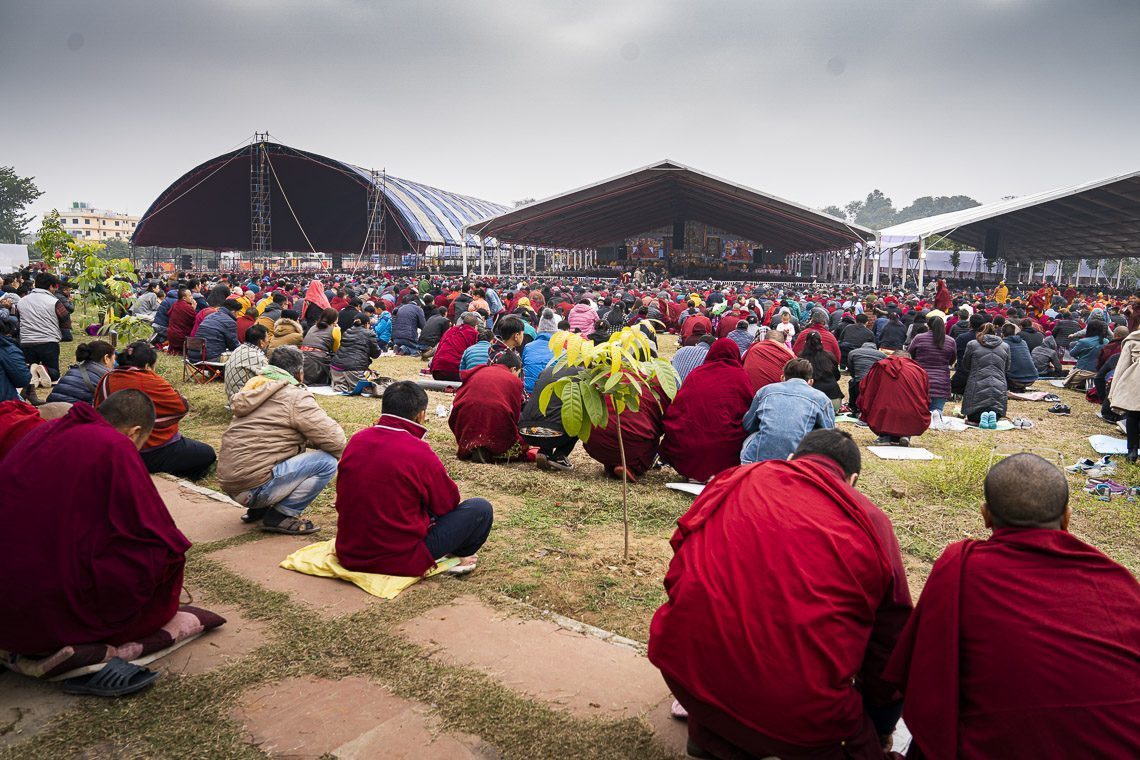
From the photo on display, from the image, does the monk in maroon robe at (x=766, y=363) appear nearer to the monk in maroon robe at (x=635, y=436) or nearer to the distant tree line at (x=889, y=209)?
the monk in maroon robe at (x=635, y=436)

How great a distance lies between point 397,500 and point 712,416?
266 centimetres

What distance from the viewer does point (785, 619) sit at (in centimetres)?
197

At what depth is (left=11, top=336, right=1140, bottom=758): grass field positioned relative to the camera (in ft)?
7.77

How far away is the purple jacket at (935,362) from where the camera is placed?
827cm

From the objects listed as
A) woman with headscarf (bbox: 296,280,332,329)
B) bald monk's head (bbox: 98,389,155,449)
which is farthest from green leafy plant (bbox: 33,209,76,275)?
bald monk's head (bbox: 98,389,155,449)

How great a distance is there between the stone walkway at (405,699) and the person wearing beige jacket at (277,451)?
2.14 ft

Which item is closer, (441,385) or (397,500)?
(397,500)

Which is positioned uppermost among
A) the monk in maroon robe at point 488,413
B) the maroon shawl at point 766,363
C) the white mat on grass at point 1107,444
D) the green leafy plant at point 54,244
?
the green leafy plant at point 54,244

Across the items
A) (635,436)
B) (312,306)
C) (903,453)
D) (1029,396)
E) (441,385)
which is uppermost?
(312,306)

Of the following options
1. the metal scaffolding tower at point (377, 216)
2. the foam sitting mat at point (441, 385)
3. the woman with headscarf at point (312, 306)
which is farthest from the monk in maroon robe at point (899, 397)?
the metal scaffolding tower at point (377, 216)

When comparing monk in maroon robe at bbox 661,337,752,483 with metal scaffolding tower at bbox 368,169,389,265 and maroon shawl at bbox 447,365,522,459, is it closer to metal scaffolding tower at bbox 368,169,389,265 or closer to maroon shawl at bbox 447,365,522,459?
maroon shawl at bbox 447,365,522,459

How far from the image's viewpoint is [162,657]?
280 cm

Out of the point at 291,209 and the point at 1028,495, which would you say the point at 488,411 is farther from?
the point at 291,209

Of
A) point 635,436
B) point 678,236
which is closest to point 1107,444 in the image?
point 635,436
